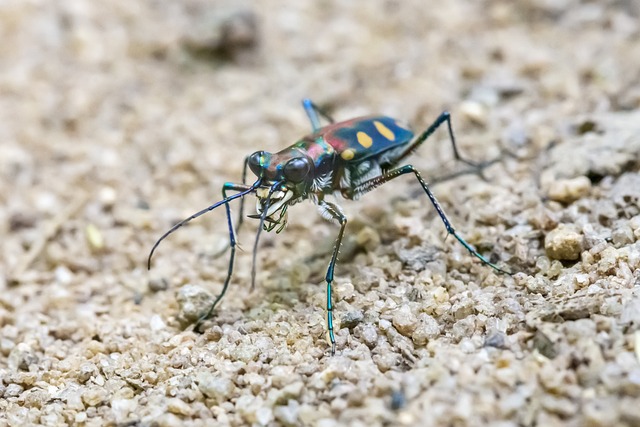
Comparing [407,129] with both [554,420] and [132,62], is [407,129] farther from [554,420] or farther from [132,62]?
[132,62]

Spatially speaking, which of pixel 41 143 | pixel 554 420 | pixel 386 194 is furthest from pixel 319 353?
pixel 41 143

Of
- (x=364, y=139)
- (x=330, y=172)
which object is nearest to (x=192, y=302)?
(x=330, y=172)

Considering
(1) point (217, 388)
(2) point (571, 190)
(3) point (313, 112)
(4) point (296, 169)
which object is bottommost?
(1) point (217, 388)

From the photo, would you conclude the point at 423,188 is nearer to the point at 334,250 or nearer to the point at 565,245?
the point at 334,250

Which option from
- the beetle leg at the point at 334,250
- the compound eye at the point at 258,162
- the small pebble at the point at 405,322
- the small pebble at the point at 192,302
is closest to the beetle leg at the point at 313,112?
the beetle leg at the point at 334,250

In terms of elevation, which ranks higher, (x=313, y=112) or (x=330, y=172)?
(x=313, y=112)

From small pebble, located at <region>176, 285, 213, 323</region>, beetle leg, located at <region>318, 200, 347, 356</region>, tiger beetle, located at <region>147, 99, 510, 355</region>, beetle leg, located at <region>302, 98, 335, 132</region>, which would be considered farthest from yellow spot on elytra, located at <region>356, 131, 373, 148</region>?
small pebble, located at <region>176, 285, 213, 323</region>

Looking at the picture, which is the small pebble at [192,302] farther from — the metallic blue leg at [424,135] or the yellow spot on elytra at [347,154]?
the metallic blue leg at [424,135]

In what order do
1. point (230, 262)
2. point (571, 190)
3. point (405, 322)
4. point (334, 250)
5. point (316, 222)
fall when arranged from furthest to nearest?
point (316, 222) < point (571, 190) < point (230, 262) < point (334, 250) < point (405, 322)
